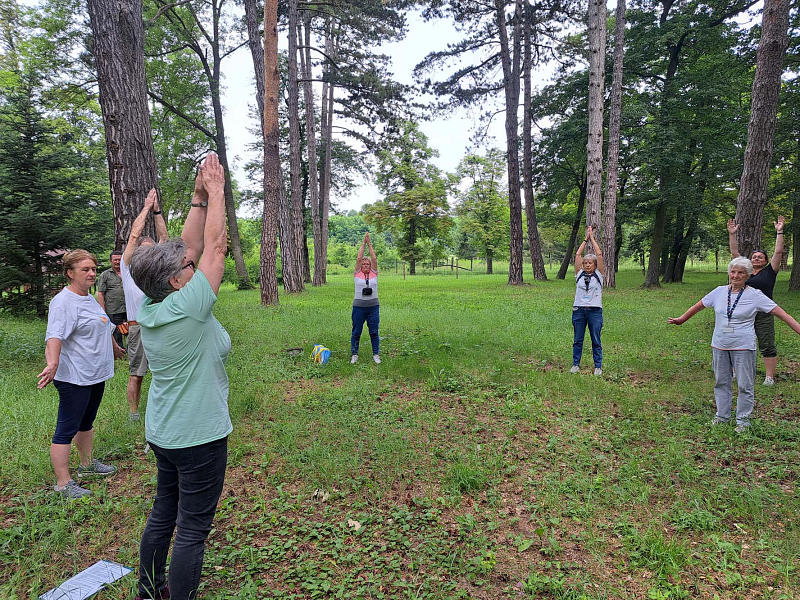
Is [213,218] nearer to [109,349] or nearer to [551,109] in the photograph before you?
[109,349]

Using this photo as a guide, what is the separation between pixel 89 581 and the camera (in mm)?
2668

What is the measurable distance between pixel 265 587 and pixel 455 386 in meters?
4.01

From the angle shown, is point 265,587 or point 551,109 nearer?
point 265,587

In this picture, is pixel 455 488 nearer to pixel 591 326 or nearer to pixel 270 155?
pixel 591 326

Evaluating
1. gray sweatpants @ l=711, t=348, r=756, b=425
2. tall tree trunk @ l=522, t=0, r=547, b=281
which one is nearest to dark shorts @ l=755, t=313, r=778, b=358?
gray sweatpants @ l=711, t=348, r=756, b=425

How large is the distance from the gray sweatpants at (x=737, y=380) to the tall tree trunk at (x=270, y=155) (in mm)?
11443

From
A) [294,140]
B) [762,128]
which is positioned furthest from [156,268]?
[294,140]

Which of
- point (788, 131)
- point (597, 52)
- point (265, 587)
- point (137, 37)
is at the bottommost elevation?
point (265, 587)

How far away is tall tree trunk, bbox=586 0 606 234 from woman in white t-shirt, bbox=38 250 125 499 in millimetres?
14771

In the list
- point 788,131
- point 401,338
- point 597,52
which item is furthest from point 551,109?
point 401,338

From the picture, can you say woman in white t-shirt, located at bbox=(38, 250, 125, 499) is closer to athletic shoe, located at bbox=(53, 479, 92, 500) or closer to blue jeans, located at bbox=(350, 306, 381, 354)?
athletic shoe, located at bbox=(53, 479, 92, 500)

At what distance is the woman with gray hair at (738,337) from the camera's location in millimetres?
4637

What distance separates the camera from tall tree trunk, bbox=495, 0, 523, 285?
19.5 meters

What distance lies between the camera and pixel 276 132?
42.7ft
